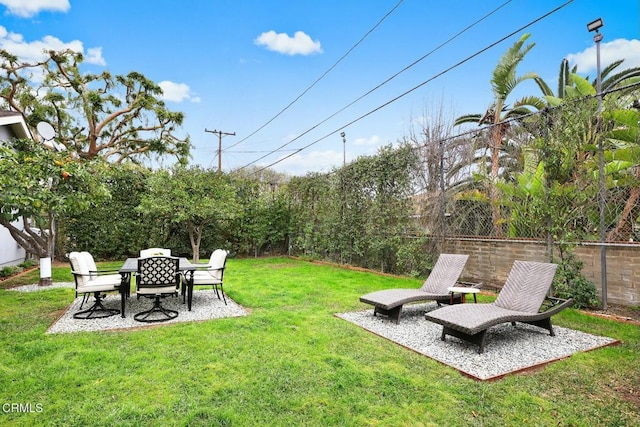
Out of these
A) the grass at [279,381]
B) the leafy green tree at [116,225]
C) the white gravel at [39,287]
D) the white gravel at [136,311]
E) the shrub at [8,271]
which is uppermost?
the leafy green tree at [116,225]

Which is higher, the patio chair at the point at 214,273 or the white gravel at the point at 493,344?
the patio chair at the point at 214,273

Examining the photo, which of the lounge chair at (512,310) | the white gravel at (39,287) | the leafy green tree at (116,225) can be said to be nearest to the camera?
the lounge chair at (512,310)

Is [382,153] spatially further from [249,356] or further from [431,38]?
[249,356]

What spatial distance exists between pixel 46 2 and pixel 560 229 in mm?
16663

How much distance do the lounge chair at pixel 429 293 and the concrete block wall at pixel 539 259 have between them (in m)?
1.81

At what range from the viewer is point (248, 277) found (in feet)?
32.9

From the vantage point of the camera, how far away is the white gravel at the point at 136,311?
17.4 ft

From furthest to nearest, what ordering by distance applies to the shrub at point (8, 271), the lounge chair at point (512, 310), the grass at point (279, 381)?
the shrub at point (8, 271)
the lounge chair at point (512, 310)
the grass at point (279, 381)

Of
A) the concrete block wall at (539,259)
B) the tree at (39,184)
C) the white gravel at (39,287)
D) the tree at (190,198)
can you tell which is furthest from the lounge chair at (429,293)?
the tree at (190,198)

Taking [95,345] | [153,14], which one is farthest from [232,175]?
[95,345]

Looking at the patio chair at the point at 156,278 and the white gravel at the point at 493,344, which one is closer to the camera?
the white gravel at the point at 493,344

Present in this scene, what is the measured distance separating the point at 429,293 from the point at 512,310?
1394 millimetres

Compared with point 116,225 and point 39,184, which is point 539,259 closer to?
point 39,184

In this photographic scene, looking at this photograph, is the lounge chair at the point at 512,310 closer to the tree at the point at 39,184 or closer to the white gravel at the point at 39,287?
the tree at the point at 39,184
